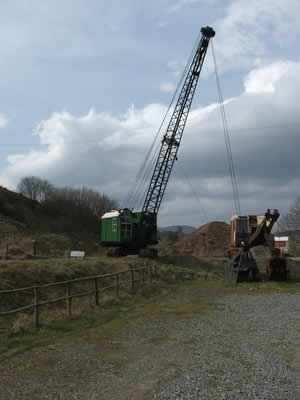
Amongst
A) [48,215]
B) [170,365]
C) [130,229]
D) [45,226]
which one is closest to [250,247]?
[130,229]

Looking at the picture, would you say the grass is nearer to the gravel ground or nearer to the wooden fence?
the wooden fence

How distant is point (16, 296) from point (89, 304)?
5430mm

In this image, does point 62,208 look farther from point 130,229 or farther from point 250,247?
point 250,247

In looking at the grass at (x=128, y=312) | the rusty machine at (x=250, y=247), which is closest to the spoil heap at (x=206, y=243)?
the rusty machine at (x=250, y=247)

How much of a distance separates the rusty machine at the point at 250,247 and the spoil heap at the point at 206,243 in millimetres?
23302

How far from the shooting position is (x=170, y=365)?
8500 millimetres

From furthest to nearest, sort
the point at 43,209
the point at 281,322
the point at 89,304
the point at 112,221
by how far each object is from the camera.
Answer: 1. the point at 43,209
2. the point at 112,221
3. the point at 89,304
4. the point at 281,322

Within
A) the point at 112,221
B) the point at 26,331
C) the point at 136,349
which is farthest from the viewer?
the point at 112,221

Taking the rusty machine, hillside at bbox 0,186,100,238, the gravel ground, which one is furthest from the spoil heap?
the gravel ground

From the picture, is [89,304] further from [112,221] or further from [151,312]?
[112,221]

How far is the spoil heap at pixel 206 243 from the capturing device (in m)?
54.8

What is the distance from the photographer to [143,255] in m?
38.4

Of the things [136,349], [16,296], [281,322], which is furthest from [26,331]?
[16,296]

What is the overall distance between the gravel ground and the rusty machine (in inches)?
533
